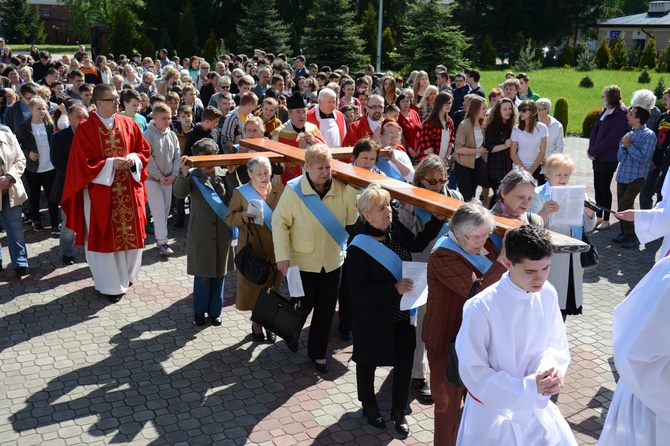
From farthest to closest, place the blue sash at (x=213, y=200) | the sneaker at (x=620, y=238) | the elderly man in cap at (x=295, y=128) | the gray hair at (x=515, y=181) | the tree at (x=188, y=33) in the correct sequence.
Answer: the tree at (x=188, y=33), the sneaker at (x=620, y=238), the elderly man in cap at (x=295, y=128), the blue sash at (x=213, y=200), the gray hair at (x=515, y=181)

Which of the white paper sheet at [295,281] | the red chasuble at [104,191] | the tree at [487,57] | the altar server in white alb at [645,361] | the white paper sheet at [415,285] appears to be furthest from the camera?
the tree at [487,57]

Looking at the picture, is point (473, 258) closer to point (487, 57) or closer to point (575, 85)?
point (575, 85)

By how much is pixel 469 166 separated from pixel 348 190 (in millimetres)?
4767

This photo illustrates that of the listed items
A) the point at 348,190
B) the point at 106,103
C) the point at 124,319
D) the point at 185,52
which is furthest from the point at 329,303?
the point at 185,52

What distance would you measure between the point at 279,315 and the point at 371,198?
5.23ft

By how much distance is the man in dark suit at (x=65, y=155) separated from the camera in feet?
28.2

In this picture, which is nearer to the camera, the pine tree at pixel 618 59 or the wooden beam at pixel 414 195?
the wooden beam at pixel 414 195

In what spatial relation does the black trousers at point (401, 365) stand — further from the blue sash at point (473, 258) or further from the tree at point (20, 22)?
the tree at point (20, 22)

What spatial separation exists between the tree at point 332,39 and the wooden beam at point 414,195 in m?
23.8

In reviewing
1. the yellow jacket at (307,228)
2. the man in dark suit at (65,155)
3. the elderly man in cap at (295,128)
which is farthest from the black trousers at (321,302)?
the man in dark suit at (65,155)

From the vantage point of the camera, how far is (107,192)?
25.8ft

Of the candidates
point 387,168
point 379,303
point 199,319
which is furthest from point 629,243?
point 379,303

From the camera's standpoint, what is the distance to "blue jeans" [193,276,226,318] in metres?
7.18

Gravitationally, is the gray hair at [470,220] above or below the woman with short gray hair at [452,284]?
above
